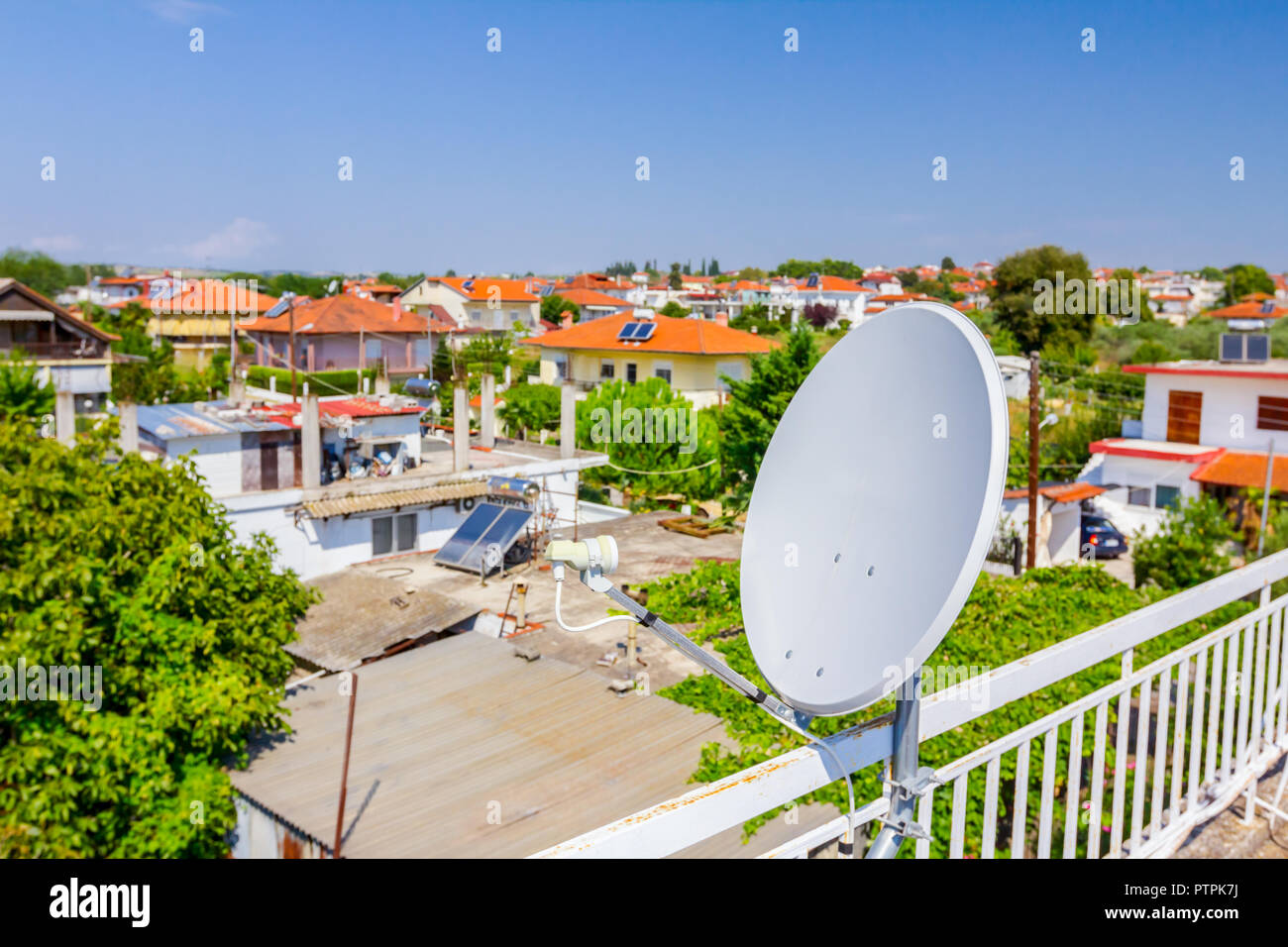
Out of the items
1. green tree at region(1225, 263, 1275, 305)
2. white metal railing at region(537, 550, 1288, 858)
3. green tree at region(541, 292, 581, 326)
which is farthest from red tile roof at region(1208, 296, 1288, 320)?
white metal railing at region(537, 550, 1288, 858)

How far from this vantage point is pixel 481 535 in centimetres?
1602

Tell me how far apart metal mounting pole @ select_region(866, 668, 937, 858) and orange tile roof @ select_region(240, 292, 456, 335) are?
39.0 metres

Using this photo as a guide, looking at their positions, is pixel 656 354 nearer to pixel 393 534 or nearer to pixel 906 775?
pixel 393 534

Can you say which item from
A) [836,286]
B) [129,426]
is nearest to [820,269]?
[836,286]

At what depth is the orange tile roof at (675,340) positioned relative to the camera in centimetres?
3369

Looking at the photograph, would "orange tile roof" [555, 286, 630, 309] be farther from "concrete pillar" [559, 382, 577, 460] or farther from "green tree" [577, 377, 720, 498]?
"concrete pillar" [559, 382, 577, 460]

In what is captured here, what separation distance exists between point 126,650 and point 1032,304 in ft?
128

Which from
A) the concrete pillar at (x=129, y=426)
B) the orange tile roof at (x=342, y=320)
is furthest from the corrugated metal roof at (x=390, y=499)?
the orange tile roof at (x=342, y=320)

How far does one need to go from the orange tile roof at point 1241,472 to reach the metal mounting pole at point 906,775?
22.8 meters

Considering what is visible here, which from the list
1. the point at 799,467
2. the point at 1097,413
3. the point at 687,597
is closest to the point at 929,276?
the point at 1097,413

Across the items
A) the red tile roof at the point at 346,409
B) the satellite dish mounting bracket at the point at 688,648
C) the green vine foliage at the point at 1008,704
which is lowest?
the green vine foliage at the point at 1008,704

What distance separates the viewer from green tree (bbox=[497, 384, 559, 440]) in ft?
107

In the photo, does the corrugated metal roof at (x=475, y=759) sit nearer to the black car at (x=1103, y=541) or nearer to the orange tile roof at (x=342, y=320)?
the black car at (x=1103, y=541)
